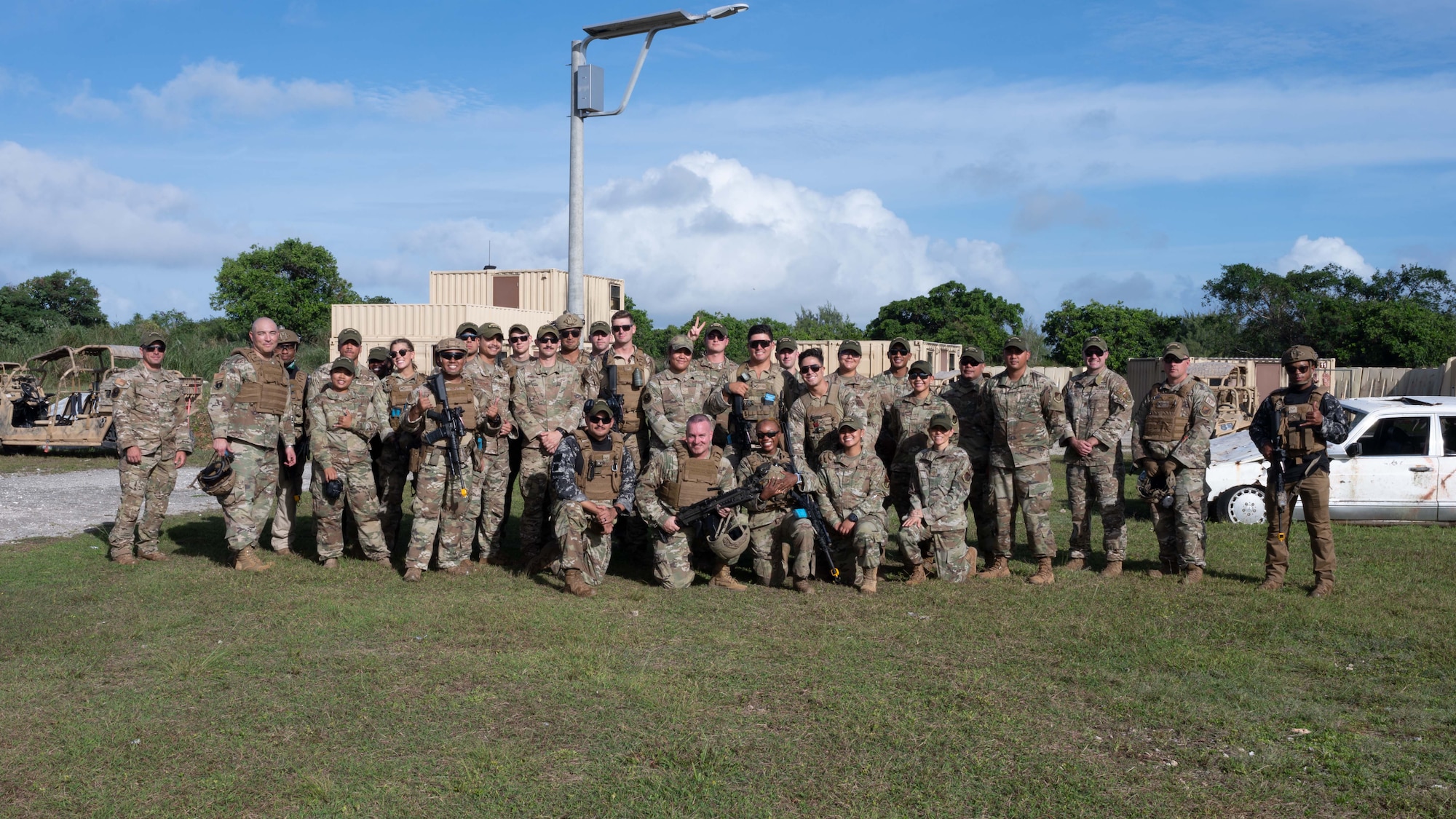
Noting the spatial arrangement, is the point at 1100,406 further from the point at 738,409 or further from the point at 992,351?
the point at 992,351

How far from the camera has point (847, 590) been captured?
8344mm

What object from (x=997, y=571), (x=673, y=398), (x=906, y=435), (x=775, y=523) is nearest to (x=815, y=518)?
(x=775, y=523)

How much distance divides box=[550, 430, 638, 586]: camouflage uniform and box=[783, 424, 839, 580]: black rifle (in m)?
1.32

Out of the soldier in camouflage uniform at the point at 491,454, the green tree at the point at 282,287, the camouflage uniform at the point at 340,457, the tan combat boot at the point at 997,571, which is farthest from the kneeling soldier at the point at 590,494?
the green tree at the point at 282,287

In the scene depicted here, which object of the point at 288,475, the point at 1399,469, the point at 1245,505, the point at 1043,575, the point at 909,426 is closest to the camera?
the point at 1043,575

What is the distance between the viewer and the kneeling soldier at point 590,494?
827 cm

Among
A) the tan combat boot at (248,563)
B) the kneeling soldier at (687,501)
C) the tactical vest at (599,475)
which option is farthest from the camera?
the tan combat boot at (248,563)

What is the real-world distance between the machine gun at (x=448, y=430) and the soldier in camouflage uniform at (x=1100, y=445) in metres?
5.23

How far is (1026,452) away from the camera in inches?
352

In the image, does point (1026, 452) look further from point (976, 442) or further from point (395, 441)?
point (395, 441)

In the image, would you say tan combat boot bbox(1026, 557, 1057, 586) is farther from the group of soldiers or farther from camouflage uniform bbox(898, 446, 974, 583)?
camouflage uniform bbox(898, 446, 974, 583)

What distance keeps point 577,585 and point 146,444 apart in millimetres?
4215

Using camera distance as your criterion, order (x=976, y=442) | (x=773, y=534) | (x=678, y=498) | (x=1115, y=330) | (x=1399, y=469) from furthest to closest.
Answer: (x=1115, y=330) → (x=1399, y=469) → (x=976, y=442) → (x=773, y=534) → (x=678, y=498)

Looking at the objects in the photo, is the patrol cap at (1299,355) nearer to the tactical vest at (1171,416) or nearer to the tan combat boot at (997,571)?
the tactical vest at (1171,416)
